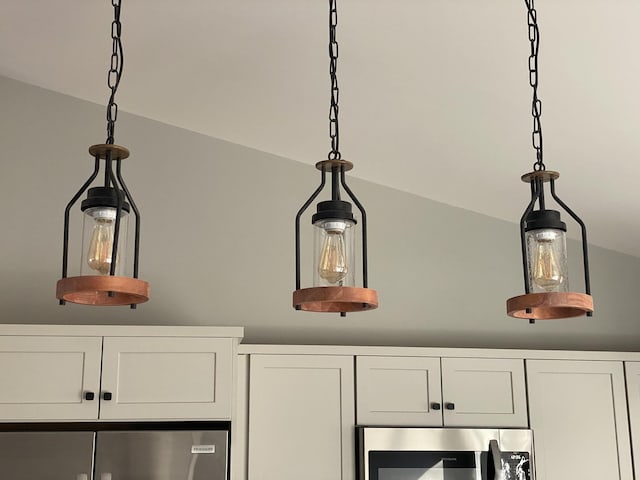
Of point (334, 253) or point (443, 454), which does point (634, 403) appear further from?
point (334, 253)

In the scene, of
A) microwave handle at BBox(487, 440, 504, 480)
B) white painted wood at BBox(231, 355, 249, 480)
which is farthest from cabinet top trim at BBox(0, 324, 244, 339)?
microwave handle at BBox(487, 440, 504, 480)

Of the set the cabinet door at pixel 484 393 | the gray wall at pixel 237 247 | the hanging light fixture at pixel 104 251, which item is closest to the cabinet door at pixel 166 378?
the gray wall at pixel 237 247

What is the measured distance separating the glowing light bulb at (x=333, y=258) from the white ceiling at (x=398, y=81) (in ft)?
3.64

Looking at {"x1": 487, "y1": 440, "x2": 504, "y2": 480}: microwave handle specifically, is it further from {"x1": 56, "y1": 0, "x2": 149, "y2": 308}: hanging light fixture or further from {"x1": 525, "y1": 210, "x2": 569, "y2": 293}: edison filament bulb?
{"x1": 56, "y1": 0, "x2": 149, "y2": 308}: hanging light fixture

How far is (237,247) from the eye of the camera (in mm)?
4266

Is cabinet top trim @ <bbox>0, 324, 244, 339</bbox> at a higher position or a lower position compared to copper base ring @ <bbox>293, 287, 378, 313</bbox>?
higher

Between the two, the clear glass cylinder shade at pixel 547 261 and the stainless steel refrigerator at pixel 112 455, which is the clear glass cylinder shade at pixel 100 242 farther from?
the stainless steel refrigerator at pixel 112 455

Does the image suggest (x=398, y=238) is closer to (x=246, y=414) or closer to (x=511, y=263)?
(x=511, y=263)

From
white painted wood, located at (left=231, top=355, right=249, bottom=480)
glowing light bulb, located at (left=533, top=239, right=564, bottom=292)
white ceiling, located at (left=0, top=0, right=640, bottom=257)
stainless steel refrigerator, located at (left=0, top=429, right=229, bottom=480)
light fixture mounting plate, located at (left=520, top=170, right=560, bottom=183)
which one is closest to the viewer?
glowing light bulb, located at (left=533, top=239, right=564, bottom=292)

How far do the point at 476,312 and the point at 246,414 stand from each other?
1.39 metres

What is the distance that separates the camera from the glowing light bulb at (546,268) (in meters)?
2.00

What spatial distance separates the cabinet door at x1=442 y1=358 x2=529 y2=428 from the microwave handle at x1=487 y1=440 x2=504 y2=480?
14 cm

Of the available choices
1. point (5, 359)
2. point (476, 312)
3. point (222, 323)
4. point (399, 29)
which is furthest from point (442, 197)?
point (5, 359)

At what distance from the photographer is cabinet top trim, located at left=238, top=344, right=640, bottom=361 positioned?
390 cm
